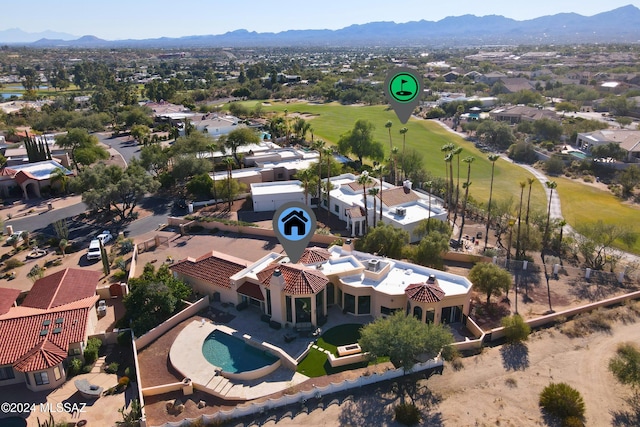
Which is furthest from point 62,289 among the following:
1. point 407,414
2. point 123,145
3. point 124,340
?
point 123,145

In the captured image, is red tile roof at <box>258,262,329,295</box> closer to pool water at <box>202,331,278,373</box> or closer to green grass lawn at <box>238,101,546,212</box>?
pool water at <box>202,331,278,373</box>

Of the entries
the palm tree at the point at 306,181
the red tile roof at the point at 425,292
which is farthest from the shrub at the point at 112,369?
the palm tree at the point at 306,181

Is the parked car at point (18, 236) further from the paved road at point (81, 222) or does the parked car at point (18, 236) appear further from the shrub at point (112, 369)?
the shrub at point (112, 369)

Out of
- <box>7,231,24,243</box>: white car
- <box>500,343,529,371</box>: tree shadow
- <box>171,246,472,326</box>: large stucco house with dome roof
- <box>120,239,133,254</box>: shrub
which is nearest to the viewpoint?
<box>500,343,529,371</box>: tree shadow

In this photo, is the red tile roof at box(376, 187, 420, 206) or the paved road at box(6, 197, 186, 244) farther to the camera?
the red tile roof at box(376, 187, 420, 206)

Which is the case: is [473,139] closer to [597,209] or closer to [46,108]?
[597,209]

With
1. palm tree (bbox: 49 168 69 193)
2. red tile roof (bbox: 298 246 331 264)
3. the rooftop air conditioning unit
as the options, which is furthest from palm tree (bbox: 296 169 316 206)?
palm tree (bbox: 49 168 69 193)
